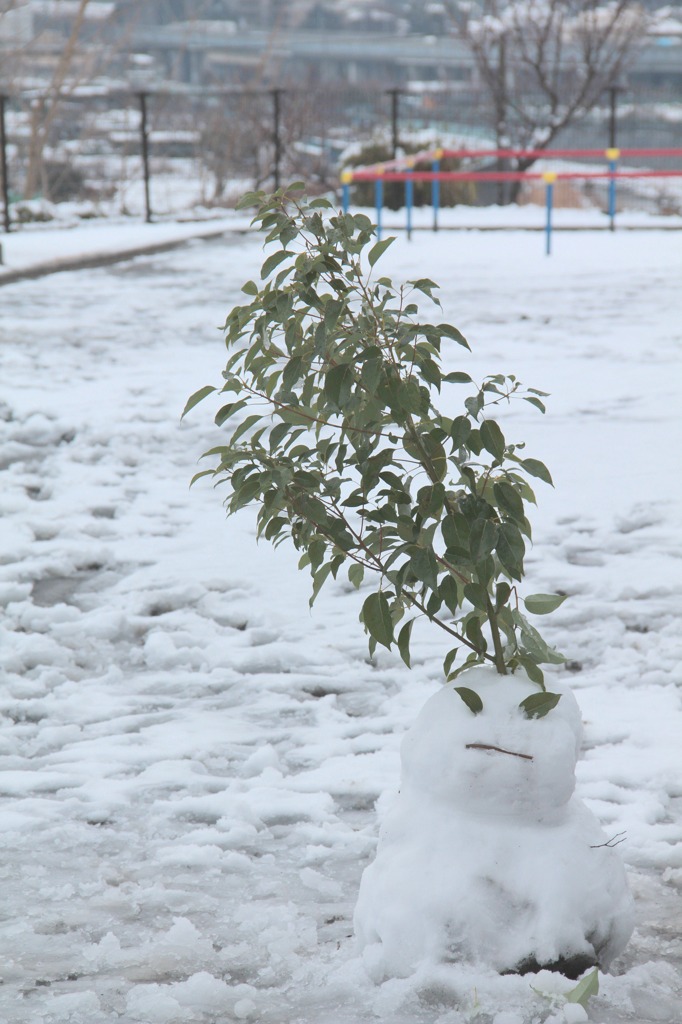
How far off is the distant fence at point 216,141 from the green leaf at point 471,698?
15.4 meters

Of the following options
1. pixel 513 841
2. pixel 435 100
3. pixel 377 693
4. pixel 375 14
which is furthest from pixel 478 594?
pixel 375 14

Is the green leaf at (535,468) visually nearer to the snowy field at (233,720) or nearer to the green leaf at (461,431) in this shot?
the green leaf at (461,431)

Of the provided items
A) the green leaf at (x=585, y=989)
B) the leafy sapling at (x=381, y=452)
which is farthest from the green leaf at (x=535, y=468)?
the green leaf at (x=585, y=989)

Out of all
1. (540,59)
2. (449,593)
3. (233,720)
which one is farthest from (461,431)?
(540,59)

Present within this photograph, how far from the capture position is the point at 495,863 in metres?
2.08

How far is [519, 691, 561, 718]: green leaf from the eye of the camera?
2090 millimetres

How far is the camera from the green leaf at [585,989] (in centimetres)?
196

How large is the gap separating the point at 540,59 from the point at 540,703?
18.0 meters

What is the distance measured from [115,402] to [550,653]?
4.49 meters

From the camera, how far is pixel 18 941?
2.26 metres

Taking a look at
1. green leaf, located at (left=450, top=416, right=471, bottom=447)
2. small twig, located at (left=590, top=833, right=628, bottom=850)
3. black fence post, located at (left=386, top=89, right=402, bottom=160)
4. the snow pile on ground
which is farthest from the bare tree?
the snow pile on ground

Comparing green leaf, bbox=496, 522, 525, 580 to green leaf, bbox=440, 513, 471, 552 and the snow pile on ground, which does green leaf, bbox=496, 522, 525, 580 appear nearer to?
green leaf, bbox=440, 513, 471, 552

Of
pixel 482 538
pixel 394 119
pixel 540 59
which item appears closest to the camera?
pixel 482 538

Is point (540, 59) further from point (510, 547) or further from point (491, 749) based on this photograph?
point (491, 749)
